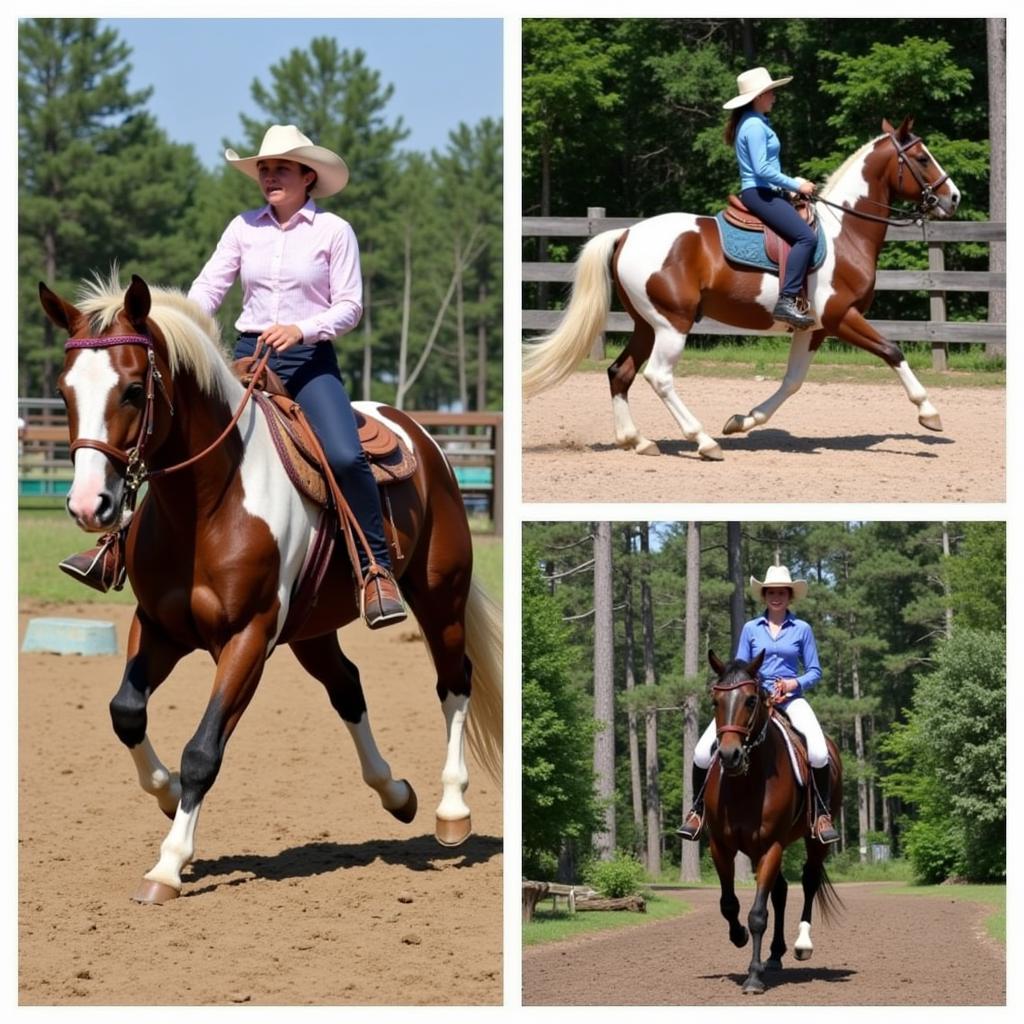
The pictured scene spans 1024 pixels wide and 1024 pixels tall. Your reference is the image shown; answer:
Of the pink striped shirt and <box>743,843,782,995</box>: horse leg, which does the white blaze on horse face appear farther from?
<box>743,843,782,995</box>: horse leg

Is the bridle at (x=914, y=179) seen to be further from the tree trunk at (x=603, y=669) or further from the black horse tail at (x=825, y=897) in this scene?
the black horse tail at (x=825, y=897)

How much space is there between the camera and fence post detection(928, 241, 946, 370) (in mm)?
13328

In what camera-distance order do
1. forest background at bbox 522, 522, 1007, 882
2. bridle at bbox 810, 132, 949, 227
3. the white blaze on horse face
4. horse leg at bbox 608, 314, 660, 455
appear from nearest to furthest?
the white blaze on horse face
horse leg at bbox 608, 314, 660, 455
bridle at bbox 810, 132, 949, 227
forest background at bbox 522, 522, 1007, 882

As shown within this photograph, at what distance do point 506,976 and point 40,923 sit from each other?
1.92 metres

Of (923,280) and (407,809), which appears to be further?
(923,280)

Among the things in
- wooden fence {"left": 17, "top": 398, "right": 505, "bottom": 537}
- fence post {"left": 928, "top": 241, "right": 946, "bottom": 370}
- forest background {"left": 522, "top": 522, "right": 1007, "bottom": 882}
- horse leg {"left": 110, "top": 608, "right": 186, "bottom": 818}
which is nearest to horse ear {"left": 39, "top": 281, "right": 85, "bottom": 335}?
horse leg {"left": 110, "top": 608, "right": 186, "bottom": 818}

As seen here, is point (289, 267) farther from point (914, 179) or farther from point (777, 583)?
point (914, 179)

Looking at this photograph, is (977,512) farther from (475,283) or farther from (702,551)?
(475,283)

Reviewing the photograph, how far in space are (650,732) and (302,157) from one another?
34.7 ft

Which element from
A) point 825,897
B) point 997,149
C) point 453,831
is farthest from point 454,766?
point 997,149

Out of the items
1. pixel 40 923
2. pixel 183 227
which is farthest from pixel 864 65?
pixel 183 227

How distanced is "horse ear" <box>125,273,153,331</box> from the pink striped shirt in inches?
37.7

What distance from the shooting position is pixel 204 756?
5883 millimetres

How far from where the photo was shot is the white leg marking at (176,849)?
594 centimetres
